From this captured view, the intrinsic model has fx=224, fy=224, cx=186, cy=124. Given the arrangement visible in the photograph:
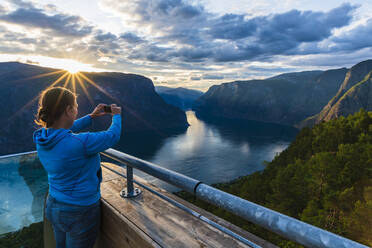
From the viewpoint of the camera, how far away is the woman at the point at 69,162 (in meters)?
2.06

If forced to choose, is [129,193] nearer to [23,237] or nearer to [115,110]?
[115,110]

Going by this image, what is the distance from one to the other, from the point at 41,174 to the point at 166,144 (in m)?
116

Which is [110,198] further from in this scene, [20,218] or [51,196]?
[20,218]

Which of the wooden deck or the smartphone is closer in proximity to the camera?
the wooden deck

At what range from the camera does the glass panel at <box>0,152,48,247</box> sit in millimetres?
4207

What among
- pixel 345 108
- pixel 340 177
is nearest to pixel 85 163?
pixel 340 177

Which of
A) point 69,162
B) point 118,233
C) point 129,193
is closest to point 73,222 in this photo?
point 118,233

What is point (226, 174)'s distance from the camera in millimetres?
76500

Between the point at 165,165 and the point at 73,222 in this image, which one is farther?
the point at 165,165

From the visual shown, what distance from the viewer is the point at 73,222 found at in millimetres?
2322

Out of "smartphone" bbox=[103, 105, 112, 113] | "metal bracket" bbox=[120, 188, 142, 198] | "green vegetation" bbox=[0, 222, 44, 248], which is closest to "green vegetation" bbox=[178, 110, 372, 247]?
"metal bracket" bbox=[120, 188, 142, 198]

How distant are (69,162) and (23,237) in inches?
145

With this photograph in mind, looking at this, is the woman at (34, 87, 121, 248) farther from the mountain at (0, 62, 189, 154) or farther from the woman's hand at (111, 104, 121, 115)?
the mountain at (0, 62, 189, 154)

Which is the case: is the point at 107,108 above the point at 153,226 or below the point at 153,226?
above
